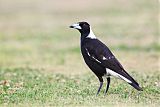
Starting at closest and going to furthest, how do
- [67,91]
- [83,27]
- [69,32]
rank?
[67,91]
[83,27]
[69,32]

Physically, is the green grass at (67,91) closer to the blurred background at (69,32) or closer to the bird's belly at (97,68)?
the bird's belly at (97,68)

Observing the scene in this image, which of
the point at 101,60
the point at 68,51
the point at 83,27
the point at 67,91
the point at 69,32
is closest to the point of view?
the point at 101,60

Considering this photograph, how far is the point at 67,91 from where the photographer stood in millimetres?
11547

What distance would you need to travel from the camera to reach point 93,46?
1118 cm

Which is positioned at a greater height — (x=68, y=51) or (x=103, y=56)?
(x=103, y=56)

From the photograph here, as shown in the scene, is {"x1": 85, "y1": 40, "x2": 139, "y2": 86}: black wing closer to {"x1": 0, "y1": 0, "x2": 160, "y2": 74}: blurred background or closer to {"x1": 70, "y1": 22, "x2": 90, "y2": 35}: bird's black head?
{"x1": 70, "y1": 22, "x2": 90, "y2": 35}: bird's black head

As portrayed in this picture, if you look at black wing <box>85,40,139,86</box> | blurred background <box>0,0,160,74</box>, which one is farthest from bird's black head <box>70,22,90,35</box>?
blurred background <box>0,0,160,74</box>

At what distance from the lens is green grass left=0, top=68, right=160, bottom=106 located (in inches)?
410

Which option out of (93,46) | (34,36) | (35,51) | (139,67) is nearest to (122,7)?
(34,36)

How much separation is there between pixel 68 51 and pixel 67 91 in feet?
28.3

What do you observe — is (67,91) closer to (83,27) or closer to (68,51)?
(83,27)

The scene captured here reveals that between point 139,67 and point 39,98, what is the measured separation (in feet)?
19.8

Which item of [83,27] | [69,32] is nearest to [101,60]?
[83,27]

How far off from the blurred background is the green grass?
6.15ft
